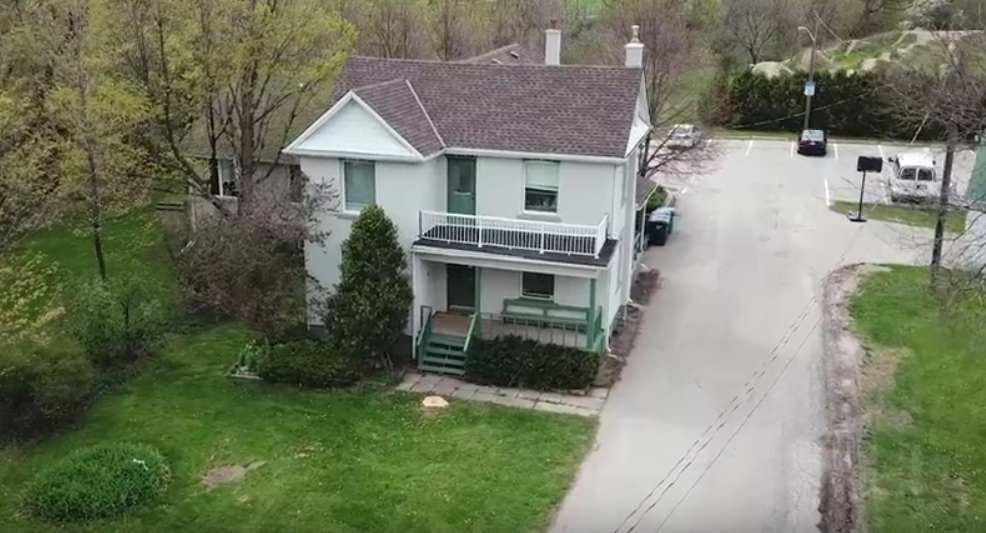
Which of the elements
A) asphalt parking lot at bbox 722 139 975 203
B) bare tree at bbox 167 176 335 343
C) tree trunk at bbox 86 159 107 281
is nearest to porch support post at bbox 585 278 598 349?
bare tree at bbox 167 176 335 343

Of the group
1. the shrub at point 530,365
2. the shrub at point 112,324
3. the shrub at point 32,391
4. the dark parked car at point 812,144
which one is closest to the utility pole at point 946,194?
the shrub at point 530,365

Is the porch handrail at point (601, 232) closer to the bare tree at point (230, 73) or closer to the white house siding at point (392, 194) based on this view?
the white house siding at point (392, 194)

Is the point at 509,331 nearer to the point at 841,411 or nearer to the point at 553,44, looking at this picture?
the point at 841,411

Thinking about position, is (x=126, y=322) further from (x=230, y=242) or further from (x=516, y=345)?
(x=516, y=345)

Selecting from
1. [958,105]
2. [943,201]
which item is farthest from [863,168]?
[958,105]

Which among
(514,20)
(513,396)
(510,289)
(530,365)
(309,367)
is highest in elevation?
(514,20)

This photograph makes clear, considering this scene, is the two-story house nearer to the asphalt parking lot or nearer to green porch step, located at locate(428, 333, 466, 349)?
green porch step, located at locate(428, 333, 466, 349)
